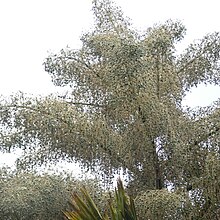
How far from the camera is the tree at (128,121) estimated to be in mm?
3623

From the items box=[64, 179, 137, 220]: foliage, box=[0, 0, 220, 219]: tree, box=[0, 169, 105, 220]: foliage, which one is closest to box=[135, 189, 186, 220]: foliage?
box=[0, 0, 220, 219]: tree

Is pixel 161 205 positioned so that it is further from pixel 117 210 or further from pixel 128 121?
pixel 117 210

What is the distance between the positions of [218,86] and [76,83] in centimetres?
106

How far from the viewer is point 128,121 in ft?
12.5

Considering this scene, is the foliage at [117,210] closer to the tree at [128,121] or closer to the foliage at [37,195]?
the tree at [128,121]

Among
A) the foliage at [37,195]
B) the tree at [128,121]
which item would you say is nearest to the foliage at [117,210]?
the tree at [128,121]

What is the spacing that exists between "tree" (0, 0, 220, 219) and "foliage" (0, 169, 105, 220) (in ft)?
0.56

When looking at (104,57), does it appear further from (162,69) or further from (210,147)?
(210,147)

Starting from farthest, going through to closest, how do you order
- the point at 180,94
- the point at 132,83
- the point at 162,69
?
the point at 180,94, the point at 162,69, the point at 132,83

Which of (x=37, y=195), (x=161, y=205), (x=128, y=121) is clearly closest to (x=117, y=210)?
(x=161, y=205)

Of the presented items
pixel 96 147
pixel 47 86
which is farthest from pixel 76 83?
pixel 96 147

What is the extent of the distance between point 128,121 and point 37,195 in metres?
0.79

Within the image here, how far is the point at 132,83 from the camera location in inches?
142

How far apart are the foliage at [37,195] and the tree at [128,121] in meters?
0.17
